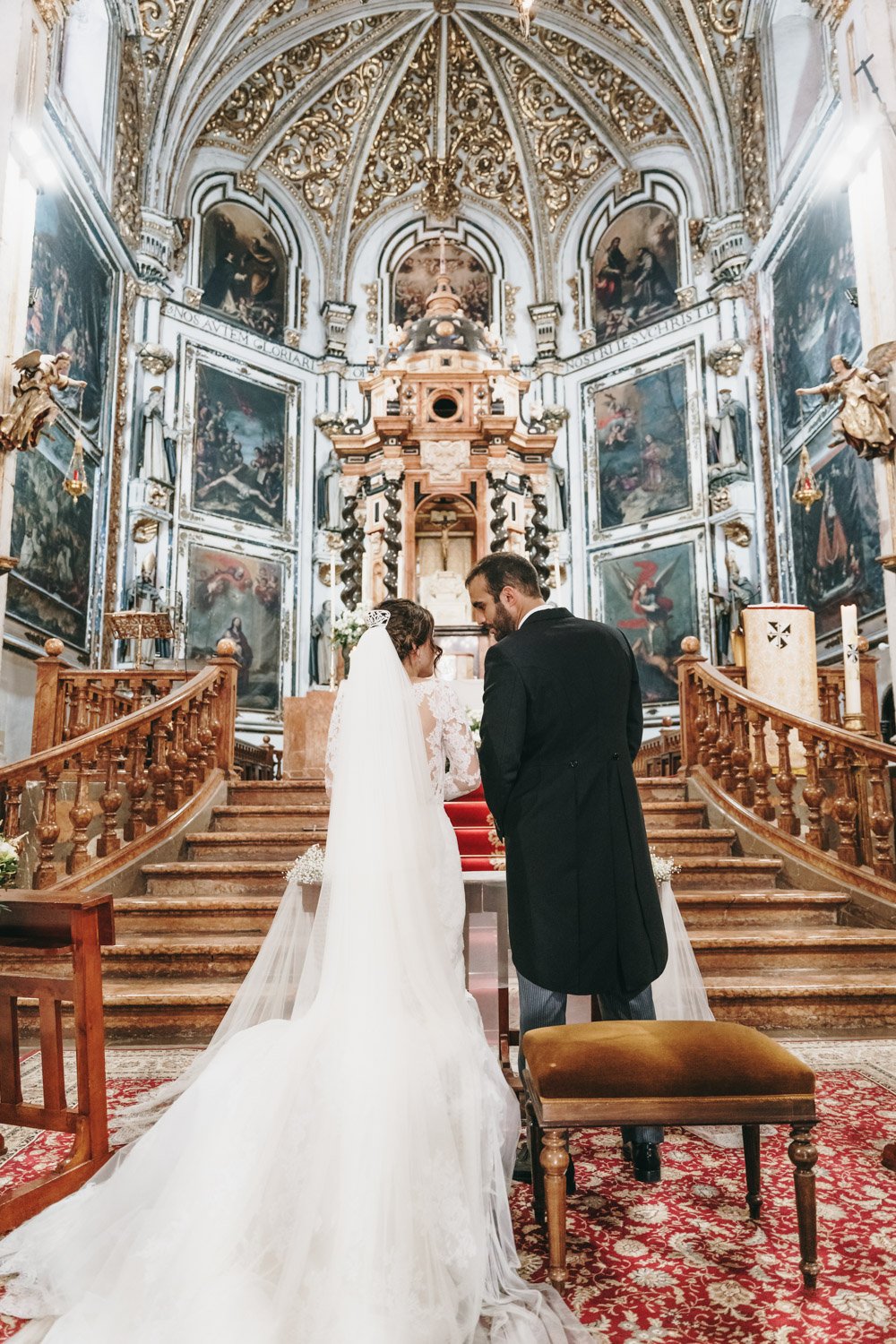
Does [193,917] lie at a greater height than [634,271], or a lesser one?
lesser

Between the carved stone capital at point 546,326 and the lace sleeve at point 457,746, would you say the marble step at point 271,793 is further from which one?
the carved stone capital at point 546,326

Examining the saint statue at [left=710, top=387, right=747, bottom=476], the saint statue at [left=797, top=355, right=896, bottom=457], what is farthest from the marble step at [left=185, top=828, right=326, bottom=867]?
the saint statue at [left=710, top=387, right=747, bottom=476]

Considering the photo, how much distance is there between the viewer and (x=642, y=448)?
539 inches

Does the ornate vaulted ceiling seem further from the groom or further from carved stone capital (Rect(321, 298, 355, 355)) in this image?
the groom

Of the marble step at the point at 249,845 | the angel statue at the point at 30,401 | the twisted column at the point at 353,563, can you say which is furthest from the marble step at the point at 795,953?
the twisted column at the point at 353,563

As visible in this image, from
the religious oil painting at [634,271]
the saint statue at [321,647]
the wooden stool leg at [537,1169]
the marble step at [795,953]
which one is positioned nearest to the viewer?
the wooden stool leg at [537,1169]

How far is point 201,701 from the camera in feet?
21.8

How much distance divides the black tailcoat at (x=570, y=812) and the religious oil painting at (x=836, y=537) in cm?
726

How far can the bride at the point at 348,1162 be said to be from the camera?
1.73 m

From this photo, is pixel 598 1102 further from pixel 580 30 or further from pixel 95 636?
pixel 580 30

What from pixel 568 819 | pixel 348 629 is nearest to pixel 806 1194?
pixel 568 819

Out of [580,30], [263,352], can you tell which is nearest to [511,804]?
[263,352]

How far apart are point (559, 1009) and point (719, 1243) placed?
642 mm

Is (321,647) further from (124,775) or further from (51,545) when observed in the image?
(124,775)
